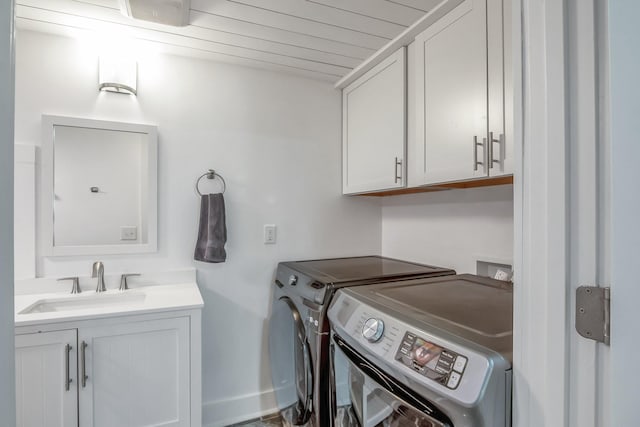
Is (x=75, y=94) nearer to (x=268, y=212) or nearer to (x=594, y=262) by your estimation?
(x=268, y=212)

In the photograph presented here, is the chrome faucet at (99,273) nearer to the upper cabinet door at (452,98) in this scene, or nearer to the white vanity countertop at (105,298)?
the white vanity countertop at (105,298)

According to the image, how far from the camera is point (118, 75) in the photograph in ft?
5.61

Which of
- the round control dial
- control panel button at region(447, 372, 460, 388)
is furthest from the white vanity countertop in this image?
control panel button at region(447, 372, 460, 388)

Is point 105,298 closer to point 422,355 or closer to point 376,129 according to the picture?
point 422,355

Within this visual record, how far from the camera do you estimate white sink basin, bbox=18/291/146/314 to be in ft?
4.99

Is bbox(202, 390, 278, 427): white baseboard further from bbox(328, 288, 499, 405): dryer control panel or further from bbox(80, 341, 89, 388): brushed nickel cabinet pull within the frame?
bbox(328, 288, 499, 405): dryer control panel

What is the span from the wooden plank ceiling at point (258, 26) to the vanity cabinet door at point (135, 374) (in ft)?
4.60

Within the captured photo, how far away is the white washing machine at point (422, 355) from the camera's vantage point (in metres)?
0.69

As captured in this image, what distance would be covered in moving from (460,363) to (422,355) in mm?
108

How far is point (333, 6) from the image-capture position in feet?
4.70

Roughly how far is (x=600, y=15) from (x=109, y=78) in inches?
78.4

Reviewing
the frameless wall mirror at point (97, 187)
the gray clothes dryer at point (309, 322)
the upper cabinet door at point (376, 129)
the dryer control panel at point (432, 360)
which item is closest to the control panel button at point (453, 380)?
the dryer control panel at point (432, 360)

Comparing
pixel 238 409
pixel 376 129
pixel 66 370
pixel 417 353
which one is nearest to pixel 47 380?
pixel 66 370

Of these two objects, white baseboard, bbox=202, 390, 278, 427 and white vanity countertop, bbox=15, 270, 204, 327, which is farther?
white baseboard, bbox=202, 390, 278, 427
